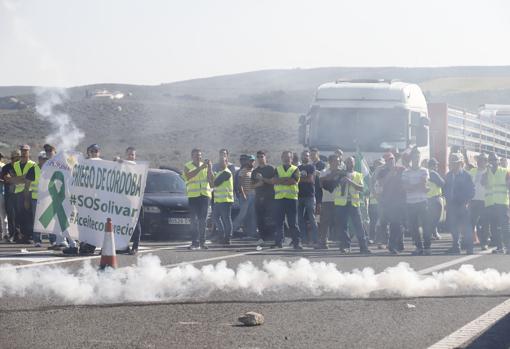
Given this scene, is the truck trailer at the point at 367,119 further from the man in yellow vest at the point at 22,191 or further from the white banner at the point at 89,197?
the white banner at the point at 89,197

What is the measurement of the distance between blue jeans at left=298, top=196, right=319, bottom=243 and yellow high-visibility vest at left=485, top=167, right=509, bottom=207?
3196mm

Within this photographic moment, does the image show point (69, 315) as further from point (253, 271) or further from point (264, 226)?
point (264, 226)

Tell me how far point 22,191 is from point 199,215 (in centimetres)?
367

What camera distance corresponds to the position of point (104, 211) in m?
14.3

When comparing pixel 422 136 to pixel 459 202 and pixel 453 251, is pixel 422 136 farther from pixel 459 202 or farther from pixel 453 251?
pixel 453 251

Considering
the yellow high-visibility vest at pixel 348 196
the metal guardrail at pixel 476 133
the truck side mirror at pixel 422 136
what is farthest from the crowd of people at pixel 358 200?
the metal guardrail at pixel 476 133

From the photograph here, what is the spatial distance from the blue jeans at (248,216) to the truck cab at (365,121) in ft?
6.56

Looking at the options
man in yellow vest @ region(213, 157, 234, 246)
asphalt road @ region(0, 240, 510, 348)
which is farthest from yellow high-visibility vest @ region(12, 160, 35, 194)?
asphalt road @ region(0, 240, 510, 348)

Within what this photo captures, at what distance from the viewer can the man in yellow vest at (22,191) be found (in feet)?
65.7

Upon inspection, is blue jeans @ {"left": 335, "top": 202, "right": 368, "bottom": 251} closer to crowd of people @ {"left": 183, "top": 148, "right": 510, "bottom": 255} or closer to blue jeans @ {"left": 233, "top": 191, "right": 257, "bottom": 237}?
crowd of people @ {"left": 183, "top": 148, "right": 510, "bottom": 255}

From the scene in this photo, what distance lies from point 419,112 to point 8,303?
14303 mm

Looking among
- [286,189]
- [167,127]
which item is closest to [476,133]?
[286,189]

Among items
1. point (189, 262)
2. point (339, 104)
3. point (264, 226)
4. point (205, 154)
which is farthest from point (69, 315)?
point (205, 154)

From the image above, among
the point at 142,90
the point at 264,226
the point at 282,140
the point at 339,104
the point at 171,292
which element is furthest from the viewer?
the point at 142,90
